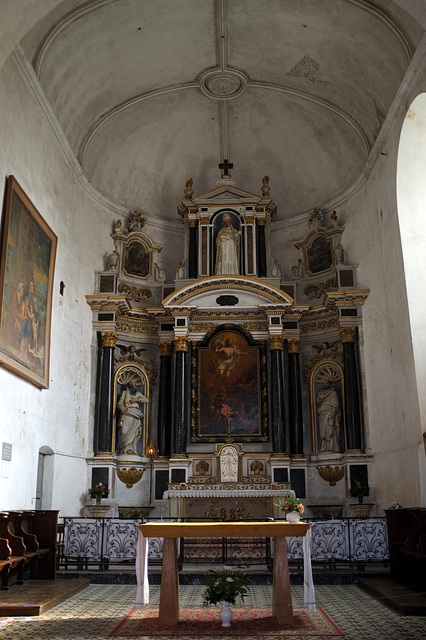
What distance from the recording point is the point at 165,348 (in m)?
16.1

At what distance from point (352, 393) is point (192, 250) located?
5424mm

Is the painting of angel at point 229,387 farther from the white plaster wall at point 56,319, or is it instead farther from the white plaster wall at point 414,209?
the white plaster wall at point 414,209

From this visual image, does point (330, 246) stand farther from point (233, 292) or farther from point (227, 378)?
point (227, 378)

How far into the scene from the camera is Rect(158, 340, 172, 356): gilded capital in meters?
16.1

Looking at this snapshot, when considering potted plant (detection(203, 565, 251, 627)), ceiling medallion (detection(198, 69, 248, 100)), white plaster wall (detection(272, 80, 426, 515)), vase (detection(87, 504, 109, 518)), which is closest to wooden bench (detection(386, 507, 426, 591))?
white plaster wall (detection(272, 80, 426, 515))

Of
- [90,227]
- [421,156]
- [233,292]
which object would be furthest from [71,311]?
[421,156]

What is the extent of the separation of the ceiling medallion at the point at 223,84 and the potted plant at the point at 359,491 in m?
9.68

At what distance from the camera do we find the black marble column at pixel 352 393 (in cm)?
1459

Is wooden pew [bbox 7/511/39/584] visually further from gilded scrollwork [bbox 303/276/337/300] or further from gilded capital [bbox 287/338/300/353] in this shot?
gilded scrollwork [bbox 303/276/337/300]

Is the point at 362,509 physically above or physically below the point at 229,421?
below

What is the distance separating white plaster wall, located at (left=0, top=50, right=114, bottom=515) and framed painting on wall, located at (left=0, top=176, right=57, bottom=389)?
33 centimetres

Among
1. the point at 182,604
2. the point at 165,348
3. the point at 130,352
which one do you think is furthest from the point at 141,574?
the point at 130,352

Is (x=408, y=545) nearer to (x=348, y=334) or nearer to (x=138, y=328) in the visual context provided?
(x=348, y=334)

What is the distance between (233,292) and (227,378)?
2.08 meters
